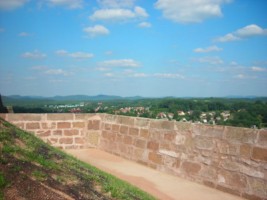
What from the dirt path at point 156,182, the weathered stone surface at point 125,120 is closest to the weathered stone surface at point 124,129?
Result: the weathered stone surface at point 125,120

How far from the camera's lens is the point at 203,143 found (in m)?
6.47

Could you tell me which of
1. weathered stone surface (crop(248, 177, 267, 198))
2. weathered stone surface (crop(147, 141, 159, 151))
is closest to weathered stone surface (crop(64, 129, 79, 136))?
weathered stone surface (crop(147, 141, 159, 151))

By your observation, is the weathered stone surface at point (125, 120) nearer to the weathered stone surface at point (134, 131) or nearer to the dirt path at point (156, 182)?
the weathered stone surface at point (134, 131)

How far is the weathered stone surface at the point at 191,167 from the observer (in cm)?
654

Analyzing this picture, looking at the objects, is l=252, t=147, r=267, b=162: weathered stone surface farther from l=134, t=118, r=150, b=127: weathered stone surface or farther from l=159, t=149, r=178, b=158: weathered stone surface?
l=134, t=118, r=150, b=127: weathered stone surface

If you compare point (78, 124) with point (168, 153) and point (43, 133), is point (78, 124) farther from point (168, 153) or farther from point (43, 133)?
point (168, 153)

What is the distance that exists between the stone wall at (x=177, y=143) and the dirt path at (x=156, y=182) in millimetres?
202

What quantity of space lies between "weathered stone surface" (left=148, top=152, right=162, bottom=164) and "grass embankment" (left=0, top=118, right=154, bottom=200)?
256 centimetres

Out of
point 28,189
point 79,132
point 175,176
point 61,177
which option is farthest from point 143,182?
point 79,132

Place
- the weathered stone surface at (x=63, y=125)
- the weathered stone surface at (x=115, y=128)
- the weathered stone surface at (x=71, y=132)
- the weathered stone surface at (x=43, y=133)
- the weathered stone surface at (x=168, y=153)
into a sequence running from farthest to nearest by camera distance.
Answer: the weathered stone surface at (x=71, y=132) → the weathered stone surface at (x=63, y=125) → the weathered stone surface at (x=43, y=133) → the weathered stone surface at (x=115, y=128) → the weathered stone surface at (x=168, y=153)

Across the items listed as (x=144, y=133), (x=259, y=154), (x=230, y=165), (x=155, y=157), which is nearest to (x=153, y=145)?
(x=155, y=157)

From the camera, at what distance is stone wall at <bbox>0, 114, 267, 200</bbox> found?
18.3ft

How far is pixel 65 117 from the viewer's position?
988cm

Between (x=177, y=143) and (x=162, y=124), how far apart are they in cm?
72
